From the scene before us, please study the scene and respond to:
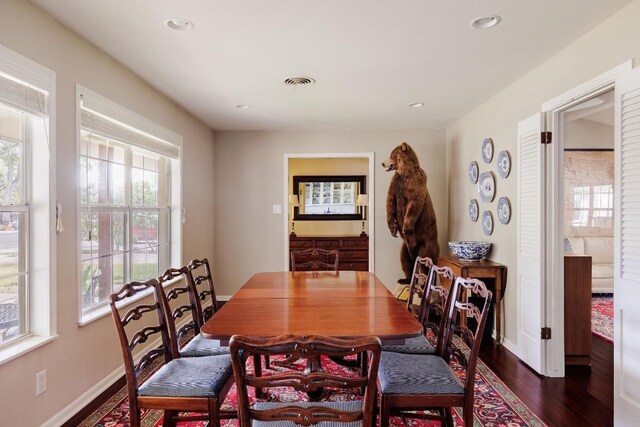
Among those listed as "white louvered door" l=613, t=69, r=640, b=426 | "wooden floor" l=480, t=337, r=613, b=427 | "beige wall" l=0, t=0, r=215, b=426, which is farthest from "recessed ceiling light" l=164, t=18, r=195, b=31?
"wooden floor" l=480, t=337, r=613, b=427

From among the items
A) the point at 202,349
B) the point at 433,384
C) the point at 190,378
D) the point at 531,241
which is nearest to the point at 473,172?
the point at 531,241

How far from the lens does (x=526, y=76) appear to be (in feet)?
10.3

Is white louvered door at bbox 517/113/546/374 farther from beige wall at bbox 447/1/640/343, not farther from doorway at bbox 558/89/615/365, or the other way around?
doorway at bbox 558/89/615/365

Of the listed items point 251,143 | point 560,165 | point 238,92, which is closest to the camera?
point 560,165

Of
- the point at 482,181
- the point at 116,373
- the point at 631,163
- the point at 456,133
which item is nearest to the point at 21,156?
the point at 116,373

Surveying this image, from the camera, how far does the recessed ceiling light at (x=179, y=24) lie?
87.0 inches

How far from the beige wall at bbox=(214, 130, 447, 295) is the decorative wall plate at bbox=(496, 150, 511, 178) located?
66.1 inches

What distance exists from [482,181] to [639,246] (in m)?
2.13

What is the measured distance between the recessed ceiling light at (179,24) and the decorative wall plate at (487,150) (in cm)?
294

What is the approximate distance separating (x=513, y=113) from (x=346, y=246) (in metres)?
2.98

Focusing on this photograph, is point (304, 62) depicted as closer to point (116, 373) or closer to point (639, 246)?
point (639, 246)

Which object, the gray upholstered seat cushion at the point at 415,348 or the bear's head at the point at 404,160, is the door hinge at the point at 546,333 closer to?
the gray upholstered seat cushion at the point at 415,348

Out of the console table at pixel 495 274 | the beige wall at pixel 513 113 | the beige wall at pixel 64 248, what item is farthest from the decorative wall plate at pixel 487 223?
the beige wall at pixel 64 248

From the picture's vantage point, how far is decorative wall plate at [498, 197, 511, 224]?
11.3 ft
